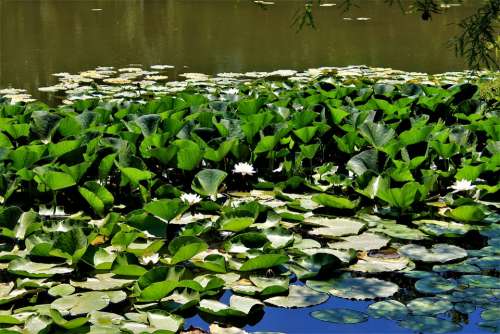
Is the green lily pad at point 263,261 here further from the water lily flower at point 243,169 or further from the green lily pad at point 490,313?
the water lily flower at point 243,169

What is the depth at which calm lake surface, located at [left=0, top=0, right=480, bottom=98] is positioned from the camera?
28.0ft

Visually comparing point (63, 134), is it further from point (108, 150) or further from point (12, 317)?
point (12, 317)

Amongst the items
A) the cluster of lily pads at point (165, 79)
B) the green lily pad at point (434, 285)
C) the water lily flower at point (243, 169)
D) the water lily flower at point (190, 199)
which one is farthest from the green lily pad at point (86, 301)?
the cluster of lily pads at point (165, 79)

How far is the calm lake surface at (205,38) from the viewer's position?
28.0ft

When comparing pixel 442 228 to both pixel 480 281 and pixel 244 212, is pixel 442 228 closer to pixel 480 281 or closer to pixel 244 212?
pixel 480 281

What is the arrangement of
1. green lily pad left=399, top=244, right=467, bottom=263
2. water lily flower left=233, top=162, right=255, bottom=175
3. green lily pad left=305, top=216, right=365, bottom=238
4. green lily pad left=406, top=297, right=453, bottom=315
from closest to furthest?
green lily pad left=406, top=297, right=453, bottom=315 → green lily pad left=399, top=244, right=467, bottom=263 → green lily pad left=305, top=216, right=365, bottom=238 → water lily flower left=233, top=162, right=255, bottom=175

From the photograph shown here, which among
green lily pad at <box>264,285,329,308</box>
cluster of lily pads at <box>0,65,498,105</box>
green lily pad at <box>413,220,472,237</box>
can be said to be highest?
cluster of lily pads at <box>0,65,498,105</box>

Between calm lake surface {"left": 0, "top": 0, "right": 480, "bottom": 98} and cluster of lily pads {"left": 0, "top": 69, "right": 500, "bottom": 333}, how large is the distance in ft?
10.9

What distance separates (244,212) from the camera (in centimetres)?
312

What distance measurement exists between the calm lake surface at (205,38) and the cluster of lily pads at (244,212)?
3.33m

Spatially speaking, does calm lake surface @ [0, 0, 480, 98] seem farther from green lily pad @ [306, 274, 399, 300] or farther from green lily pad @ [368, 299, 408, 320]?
green lily pad @ [368, 299, 408, 320]

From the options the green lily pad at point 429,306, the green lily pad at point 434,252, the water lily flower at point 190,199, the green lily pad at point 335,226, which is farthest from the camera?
the water lily flower at point 190,199

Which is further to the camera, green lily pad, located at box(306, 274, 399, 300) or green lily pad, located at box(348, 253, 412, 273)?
green lily pad, located at box(348, 253, 412, 273)

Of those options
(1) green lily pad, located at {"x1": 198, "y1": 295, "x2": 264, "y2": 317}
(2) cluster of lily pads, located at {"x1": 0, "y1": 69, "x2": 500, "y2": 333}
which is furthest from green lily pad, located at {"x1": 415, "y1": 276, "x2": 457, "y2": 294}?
(1) green lily pad, located at {"x1": 198, "y1": 295, "x2": 264, "y2": 317}
